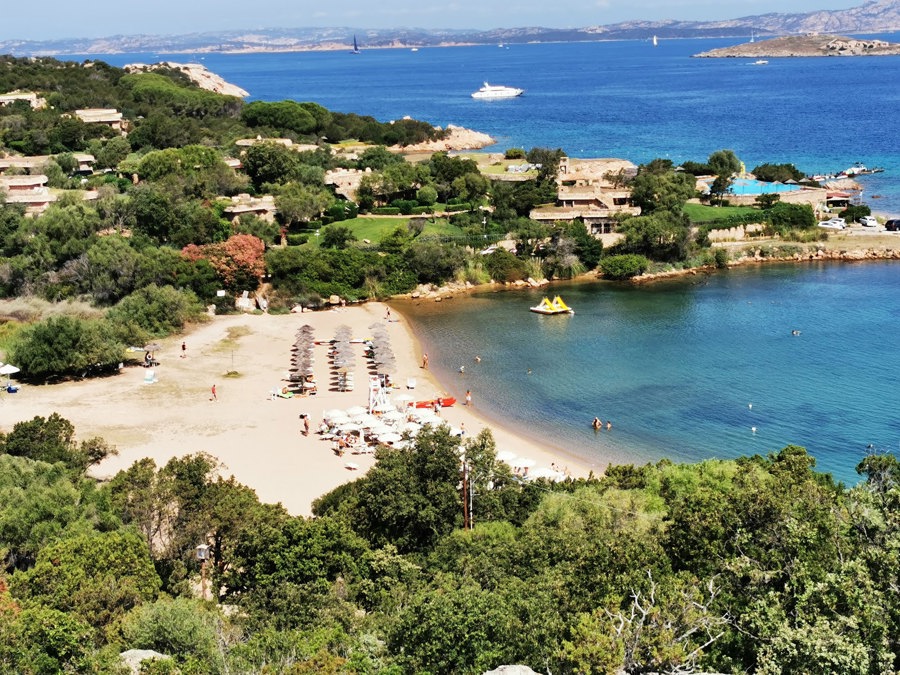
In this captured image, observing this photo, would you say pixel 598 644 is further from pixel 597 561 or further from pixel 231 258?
pixel 231 258

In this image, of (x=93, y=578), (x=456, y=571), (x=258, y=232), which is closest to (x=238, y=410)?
(x=93, y=578)

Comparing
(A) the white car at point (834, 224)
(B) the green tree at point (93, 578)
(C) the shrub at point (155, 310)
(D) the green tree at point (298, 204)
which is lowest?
(C) the shrub at point (155, 310)

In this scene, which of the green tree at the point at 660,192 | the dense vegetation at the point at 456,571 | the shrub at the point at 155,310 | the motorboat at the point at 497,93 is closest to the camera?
the dense vegetation at the point at 456,571

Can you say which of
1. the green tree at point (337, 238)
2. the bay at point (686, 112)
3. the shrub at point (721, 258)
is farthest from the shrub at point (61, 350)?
the bay at point (686, 112)

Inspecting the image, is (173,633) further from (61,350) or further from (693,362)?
(693,362)

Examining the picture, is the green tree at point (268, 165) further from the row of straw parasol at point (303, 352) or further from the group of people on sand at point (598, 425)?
the group of people on sand at point (598, 425)

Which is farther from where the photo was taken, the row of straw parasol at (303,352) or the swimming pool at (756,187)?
the swimming pool at (756,187)

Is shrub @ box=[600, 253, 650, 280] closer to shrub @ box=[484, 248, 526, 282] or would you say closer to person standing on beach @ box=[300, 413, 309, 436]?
shrub @ box=[484, 248, 526, 282]
